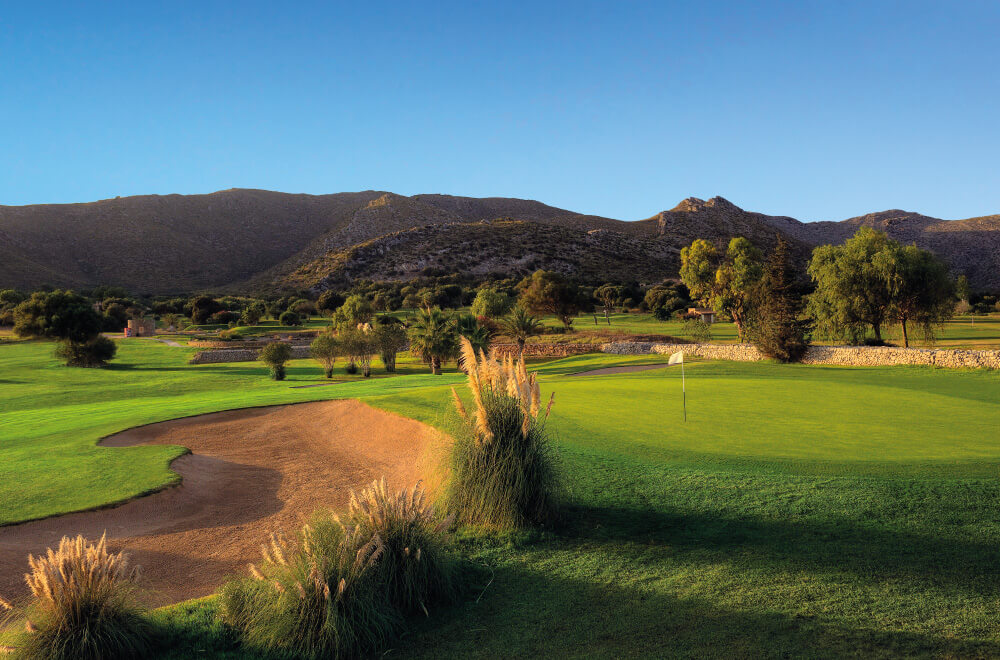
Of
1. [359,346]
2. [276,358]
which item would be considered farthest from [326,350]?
[276,358]

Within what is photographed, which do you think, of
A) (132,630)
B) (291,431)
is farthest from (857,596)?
(291,431)

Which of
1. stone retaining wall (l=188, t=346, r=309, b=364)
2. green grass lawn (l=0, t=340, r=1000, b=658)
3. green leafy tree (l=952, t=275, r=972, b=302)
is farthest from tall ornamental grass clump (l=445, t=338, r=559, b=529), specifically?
green leafy tree (l=952, t=275, r=972, b=302)

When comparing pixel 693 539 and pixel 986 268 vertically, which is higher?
pixel 986 268

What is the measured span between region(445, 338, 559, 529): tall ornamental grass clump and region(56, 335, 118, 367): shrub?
43.2 m

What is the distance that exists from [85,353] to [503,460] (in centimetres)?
4399

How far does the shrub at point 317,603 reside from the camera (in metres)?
5.25

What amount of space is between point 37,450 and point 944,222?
175m

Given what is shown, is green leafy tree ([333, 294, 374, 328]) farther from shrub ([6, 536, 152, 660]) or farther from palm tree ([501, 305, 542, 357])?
shrub ([6, 536, 152, 660])

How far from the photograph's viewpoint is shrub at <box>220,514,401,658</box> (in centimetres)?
525

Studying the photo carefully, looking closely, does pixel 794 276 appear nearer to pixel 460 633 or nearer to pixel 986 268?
pixel 460 633

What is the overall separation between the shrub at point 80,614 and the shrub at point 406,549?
6.71 ft

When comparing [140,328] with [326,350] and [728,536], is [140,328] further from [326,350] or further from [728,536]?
[728,536]

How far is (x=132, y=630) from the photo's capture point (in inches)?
211

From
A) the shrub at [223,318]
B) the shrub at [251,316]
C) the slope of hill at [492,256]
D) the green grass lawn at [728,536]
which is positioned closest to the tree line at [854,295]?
the green grass lawn at [728,536]
